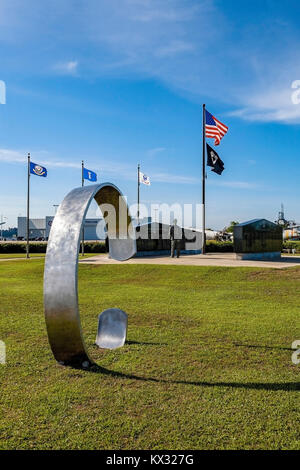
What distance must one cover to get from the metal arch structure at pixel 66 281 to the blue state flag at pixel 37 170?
1914 cm

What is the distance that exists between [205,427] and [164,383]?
120 cm

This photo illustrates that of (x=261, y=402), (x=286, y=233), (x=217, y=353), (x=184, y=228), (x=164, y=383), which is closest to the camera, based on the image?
(x=261, y=402)

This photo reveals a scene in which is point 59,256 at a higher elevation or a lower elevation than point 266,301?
higher

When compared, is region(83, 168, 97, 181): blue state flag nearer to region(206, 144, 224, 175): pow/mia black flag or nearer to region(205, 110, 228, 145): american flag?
region(206, 144, 224, 175): pow/mia black flag

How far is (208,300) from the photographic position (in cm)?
1091

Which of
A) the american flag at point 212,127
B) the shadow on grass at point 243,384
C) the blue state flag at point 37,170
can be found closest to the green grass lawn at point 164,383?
the shadow on grass at point 243,384

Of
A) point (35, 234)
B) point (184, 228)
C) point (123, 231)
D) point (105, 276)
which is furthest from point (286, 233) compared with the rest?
point (123, 231)

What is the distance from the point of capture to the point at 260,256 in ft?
72.3

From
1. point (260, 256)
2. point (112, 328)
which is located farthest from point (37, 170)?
point (112, 328)

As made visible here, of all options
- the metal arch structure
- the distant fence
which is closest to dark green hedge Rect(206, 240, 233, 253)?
the distant fence

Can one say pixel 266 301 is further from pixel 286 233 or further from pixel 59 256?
pixel 286 233

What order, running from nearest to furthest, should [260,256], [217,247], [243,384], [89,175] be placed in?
[243,384], [260,256], [89,175], [217,247]

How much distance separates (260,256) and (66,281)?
18.8 metres

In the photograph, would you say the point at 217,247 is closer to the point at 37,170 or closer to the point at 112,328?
the point at 37,170
